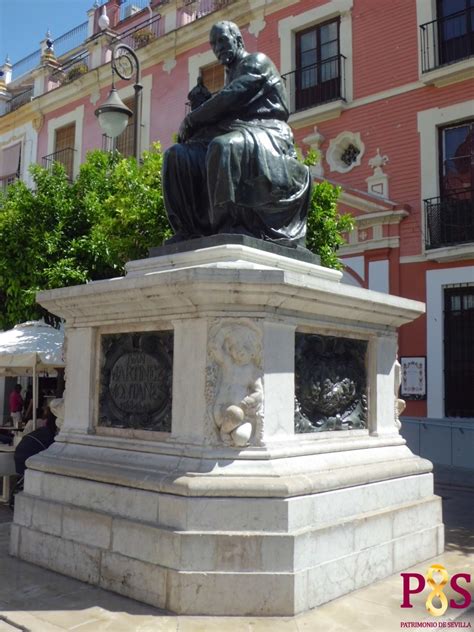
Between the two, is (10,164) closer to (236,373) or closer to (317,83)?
(317,83)

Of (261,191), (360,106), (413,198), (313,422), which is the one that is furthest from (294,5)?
(313,422)

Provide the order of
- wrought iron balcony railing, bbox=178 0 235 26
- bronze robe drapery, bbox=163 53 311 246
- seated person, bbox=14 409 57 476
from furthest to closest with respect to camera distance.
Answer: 1. wrought iron balcony railing, bbox=178 0 235 26
2. seated person, bbox=14 409 57 476
3. bronze robe drapery, bbox=163 53 311 246

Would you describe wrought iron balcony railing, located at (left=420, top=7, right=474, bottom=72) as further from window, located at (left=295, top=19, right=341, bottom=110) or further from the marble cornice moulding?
the marble cornice moulding

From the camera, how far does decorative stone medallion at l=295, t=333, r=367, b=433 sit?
4707 millimetres

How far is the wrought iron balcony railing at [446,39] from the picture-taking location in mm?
13734

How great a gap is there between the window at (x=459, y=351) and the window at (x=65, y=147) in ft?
44.7

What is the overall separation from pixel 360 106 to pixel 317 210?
6339mm

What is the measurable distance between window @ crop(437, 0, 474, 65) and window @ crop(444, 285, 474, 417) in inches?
191

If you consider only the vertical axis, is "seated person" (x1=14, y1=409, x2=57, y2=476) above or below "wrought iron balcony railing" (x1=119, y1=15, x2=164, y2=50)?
below

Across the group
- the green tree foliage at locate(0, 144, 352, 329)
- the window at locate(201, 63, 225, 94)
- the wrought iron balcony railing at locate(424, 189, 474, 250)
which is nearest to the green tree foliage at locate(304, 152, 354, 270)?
the green tree foliage at locate(0, 144, 352, 329)

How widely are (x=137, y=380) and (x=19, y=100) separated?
950 inches

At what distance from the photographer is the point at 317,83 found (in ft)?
52.5

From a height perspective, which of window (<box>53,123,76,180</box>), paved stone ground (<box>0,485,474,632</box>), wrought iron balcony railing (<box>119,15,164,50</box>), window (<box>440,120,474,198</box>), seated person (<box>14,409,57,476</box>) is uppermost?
wrought iron balcony railing (<box>119,15,164,50</box>)

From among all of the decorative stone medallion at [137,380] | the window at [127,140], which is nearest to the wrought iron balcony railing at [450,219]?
the decorative stone medallion at [137,380]
